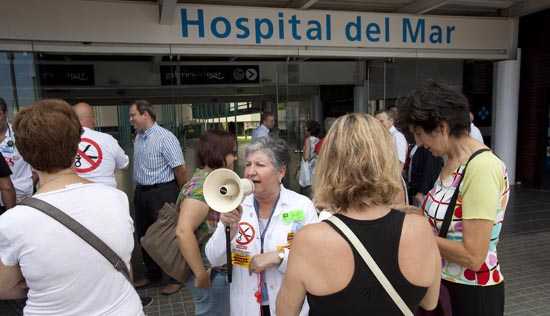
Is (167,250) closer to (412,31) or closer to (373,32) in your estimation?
(373,32)

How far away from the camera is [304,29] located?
6871mm

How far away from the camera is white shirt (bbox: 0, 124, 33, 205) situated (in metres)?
3.52

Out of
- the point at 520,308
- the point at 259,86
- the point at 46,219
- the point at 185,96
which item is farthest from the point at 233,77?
the point at 46,219

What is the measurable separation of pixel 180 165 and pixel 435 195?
3044mm

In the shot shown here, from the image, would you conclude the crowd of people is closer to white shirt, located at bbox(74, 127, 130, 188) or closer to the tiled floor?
white shirt, located at bbox(74, 127, 130, 188)

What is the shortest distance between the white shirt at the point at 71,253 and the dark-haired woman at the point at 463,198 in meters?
1.36

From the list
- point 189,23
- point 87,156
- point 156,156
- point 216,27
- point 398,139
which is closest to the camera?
point 87,156

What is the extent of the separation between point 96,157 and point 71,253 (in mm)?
2237

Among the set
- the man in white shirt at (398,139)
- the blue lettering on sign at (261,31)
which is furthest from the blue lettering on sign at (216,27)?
the man in white shirt at (398,139)

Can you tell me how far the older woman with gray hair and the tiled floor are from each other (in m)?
2.16

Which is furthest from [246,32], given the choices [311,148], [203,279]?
[203,279]

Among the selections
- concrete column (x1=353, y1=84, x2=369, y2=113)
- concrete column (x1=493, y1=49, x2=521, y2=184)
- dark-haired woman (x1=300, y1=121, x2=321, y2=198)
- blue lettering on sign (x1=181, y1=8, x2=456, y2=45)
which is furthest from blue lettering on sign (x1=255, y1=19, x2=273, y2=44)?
concrete column (x1=493, y1=49, x2=521, y2=184)

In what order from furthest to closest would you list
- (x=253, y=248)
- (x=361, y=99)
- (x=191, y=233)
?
(x=361, y=99) → (x=191, y=233) → (x=253, y=248)

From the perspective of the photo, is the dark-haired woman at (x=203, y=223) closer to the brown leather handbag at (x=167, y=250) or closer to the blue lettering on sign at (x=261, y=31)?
the brown leather handbag at (x=167, y=250)
